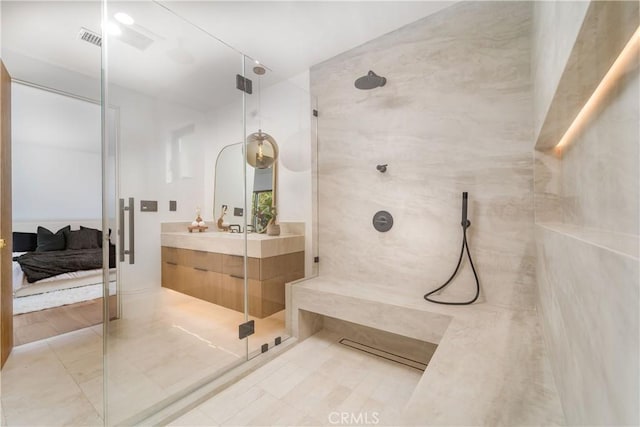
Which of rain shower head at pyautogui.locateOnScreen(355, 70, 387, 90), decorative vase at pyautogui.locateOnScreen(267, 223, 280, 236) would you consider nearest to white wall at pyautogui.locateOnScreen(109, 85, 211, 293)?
decorative vase at pyautogui.locateOnScreen(267, 223, 280, 236)

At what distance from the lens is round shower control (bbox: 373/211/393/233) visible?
2301 millimetres

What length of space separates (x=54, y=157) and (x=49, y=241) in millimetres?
1393

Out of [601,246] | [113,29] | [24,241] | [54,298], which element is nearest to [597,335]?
[601,246]

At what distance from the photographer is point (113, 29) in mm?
1739

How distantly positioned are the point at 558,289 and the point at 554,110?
0.73 metres

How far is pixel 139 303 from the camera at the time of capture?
6.86 feet

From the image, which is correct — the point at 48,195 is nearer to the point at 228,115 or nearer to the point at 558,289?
the point at 228,115

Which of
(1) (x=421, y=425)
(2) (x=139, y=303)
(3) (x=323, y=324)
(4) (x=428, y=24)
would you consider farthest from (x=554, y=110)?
(2) (x=139, y=303)

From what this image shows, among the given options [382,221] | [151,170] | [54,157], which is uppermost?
[54,157]

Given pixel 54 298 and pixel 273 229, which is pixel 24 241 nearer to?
pixel 54 298

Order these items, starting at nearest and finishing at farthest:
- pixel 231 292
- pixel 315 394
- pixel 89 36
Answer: pixel 315 394, pixel 89 36, pixel 231 292

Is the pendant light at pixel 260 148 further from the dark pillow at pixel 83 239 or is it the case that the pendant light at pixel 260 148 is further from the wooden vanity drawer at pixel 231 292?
the dark pillow at pixel 83 239

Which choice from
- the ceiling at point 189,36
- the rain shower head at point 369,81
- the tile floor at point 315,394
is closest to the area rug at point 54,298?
the ceiling at point 189,36

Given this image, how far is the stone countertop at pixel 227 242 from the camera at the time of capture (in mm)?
2211
